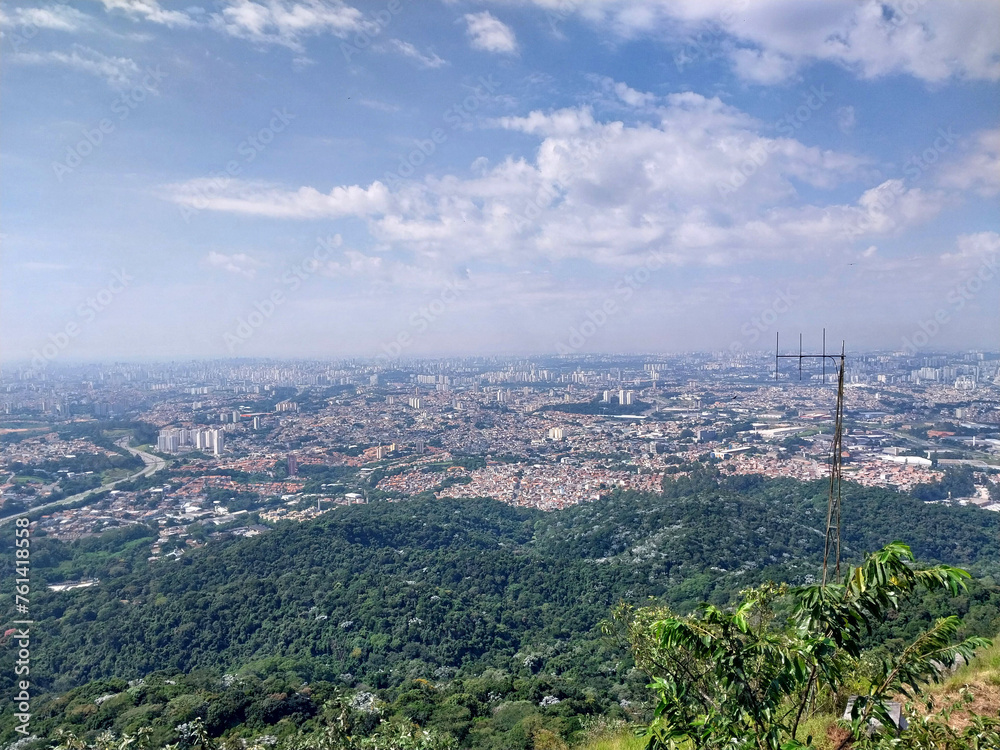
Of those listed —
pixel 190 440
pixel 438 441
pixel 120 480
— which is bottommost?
pixel 120 480

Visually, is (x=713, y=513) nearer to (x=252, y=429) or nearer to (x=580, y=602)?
(x=580, y=602)

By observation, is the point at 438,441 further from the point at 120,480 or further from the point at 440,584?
the point at 440,584

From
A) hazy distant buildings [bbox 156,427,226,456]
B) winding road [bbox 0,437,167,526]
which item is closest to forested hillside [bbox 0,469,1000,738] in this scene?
winding road [bbox 0,437,167,526]

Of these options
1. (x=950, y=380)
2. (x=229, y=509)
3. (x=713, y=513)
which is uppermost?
(x=950, y=380)

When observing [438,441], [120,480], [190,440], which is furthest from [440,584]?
[190,440]

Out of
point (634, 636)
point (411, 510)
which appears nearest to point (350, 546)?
point (411, 510)
